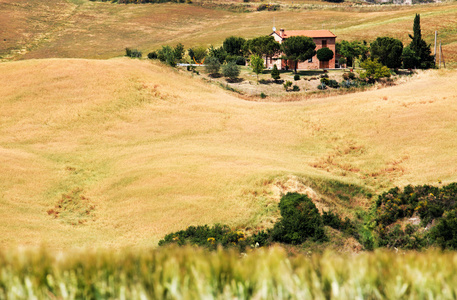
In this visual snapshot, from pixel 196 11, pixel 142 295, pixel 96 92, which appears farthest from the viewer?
pixel 196 11

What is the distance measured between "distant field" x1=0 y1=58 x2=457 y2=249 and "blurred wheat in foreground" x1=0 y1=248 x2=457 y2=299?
1772 cm

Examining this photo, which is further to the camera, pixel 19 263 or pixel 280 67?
pixel 280 67

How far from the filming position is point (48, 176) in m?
38.1

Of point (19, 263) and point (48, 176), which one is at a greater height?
point (19, 263)

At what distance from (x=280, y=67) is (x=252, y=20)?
255ft

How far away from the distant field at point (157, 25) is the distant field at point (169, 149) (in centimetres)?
6461

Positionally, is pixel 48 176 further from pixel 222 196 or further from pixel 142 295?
pixel 142 295

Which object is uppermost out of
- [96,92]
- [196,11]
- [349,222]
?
[196,11]

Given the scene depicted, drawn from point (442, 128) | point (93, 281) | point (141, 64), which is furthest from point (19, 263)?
point (141, 64)

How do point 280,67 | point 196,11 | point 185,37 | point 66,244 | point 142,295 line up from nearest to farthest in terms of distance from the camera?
point 142,295
point 66,244
point 280,67
point 185,37
point 196,11

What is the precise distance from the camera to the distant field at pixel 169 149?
28.8 meters

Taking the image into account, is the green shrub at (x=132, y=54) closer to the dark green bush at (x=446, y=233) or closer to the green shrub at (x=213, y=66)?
the green shrub at (x=213, y=66)

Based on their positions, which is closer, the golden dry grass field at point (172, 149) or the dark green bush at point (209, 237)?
the dark green bush at point (209, 237)

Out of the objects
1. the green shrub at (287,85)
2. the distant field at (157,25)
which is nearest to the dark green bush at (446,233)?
the green shrub at (287,85)
